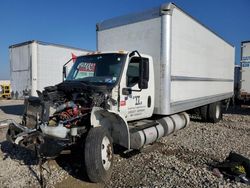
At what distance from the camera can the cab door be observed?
5.60 m

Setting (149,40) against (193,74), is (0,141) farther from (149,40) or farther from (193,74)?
(193,74)

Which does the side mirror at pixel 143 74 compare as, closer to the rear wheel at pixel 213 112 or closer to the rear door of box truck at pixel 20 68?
the rear wheel at pixel 213 112

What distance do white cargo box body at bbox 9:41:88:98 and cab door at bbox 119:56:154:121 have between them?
586 cm

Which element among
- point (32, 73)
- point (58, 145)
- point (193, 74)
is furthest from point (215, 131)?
point (32, 73)

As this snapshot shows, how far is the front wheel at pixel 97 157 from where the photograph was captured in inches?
177

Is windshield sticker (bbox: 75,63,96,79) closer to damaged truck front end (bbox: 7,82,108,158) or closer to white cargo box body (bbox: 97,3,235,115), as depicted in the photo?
damaged truck front end (bbox: 7,82,108,158)

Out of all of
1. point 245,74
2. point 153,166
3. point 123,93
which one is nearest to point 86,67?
point 123,93

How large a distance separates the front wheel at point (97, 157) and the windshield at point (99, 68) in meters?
1.27

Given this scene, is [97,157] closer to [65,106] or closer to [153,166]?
[65,106]

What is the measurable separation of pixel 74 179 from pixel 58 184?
336mm

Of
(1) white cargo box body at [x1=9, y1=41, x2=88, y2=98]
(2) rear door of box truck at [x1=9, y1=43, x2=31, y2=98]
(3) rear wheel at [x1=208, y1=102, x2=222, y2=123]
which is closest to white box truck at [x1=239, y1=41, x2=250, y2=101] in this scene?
(3) rear wheel at [x1=208, y1=102, x2=222, y2=123]

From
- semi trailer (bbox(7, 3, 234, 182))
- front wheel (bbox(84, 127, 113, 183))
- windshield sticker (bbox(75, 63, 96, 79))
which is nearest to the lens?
front wheel (bbox(84, 127, 113, 183))

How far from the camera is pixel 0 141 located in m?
7.68

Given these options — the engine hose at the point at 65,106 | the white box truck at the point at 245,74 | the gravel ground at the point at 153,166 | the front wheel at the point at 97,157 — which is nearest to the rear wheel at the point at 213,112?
the gravel ground at the point at 153,166
